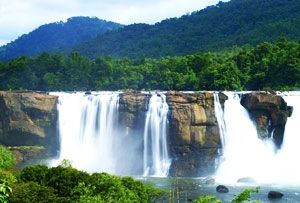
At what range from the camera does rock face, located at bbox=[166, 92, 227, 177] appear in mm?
62812

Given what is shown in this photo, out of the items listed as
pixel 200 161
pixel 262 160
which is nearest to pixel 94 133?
pixel 200 161

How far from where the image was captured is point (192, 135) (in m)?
62.8

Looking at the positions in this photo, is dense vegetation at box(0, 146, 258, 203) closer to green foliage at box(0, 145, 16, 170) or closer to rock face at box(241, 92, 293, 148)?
green foliage at box(0, 145, 16, 170)

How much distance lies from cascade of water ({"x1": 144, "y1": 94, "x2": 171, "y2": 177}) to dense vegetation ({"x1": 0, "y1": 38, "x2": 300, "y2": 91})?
23226 mm

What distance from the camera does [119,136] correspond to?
2648 inches

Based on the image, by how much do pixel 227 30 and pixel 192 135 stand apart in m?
96.3

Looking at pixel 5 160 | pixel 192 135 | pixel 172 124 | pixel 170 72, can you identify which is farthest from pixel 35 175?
pixel 170 72

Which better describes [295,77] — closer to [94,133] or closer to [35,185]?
[94,133]

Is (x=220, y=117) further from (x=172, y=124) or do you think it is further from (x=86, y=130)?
(x=86, y=130)

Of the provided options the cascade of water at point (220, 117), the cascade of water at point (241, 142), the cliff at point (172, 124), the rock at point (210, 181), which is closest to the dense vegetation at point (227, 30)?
Result: the cascade of water at point (241, 142)


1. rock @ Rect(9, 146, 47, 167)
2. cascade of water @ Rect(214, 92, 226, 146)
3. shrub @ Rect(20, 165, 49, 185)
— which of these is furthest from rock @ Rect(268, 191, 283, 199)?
rock @ Rect(9, 146, 47, 167)

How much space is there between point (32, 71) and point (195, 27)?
76867mm

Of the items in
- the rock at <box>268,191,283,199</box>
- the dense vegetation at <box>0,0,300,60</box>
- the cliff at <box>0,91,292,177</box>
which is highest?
the dense vegetation at <box>0,0,300,60</box>

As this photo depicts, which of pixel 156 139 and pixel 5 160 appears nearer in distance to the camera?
pixel 5 160
